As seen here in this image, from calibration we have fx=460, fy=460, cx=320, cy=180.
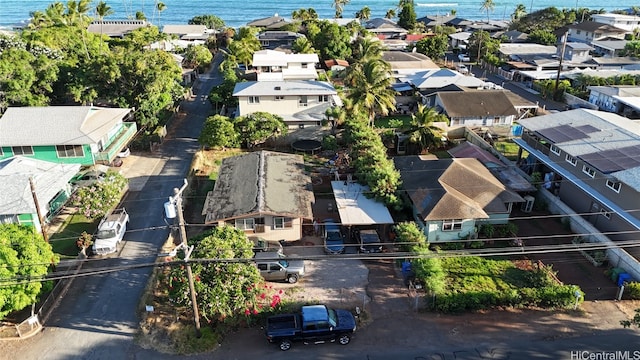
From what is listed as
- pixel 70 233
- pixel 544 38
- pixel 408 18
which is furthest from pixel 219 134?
pixel 408 18

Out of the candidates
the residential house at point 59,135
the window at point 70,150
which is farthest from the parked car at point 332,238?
the window at point 70,150

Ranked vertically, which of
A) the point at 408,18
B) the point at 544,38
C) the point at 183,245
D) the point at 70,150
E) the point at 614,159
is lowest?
the point at 70,150

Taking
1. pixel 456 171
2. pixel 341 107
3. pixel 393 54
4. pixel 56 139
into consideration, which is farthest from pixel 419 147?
pixel 393 54

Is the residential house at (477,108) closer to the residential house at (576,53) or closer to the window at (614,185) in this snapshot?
the window at (614,185)

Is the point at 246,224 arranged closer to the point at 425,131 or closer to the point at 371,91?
the point at 425,131

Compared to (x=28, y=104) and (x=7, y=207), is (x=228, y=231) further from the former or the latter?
(x=28, y=104)

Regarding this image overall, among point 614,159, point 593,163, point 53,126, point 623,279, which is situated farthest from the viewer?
point 53,126
